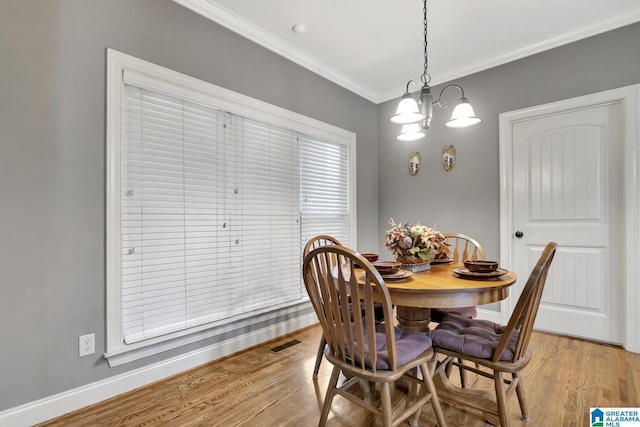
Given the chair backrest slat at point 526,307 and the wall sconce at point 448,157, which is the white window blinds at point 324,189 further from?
the chair backrest slat at point 526,307

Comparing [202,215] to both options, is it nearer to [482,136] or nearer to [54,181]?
[54,181]

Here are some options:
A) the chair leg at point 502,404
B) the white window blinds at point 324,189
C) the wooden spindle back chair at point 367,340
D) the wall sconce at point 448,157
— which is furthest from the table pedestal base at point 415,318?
the wall sconce at point 448,157

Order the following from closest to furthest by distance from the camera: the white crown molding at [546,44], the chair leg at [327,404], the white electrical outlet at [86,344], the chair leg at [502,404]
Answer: the chair leg at [502,404], the chair leg at [327,404], the white electrical outlet at [86,344], the white crown molding at [546,44]

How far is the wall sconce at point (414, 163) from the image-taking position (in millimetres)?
3704

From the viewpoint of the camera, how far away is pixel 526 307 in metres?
1.36

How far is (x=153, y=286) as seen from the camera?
6.67 ft

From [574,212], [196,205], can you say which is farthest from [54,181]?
[574,212]

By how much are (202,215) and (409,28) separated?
2.29 m

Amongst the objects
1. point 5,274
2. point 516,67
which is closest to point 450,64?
point 516,67

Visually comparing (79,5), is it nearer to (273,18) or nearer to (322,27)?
(273,18)

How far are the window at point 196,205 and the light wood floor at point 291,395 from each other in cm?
32

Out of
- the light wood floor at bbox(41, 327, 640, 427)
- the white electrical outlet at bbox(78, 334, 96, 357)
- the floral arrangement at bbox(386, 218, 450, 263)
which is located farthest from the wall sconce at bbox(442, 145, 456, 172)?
the white electrical outlet at bbox(78, 334, 96, 357)

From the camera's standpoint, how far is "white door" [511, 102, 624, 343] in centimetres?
258

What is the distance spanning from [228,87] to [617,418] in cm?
317
